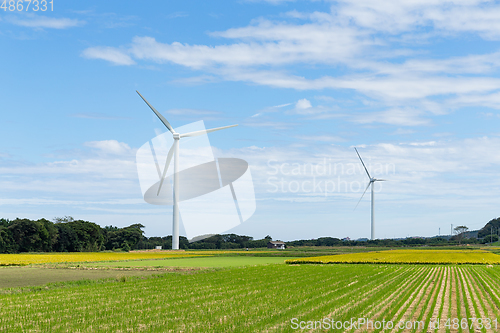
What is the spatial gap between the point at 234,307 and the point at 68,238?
131 meters

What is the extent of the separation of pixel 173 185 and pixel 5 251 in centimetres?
4677

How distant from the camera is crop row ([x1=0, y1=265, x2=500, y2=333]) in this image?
18562 millimetres

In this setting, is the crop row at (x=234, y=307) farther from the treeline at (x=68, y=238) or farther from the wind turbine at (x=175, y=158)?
the treeline at (x=68, y=238)

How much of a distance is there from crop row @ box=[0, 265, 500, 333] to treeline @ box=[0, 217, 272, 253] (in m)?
105

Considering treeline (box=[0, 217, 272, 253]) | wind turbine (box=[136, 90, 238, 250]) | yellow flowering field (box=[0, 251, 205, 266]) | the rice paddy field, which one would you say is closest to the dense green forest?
treeline (box=[0, 217, 272, 253])

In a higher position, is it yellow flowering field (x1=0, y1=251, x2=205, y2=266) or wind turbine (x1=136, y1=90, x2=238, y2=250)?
wind turbine (x1=136, y1=90, x2=238, y2=250)

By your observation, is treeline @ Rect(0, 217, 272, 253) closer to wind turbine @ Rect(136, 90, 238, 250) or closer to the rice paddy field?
wind turbine @ Rect(136, 90, 238, 250)

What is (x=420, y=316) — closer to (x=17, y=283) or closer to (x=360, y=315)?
(x=360, y=315)

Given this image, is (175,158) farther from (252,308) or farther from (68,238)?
(252,308)

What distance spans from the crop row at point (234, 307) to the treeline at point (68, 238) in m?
105

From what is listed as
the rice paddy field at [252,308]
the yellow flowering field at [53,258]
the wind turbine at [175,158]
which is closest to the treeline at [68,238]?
the yellow flowering field at [53,258]

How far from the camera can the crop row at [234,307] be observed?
60.9 feet

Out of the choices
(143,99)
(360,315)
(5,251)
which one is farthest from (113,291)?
(5,251)

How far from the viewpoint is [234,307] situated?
75.4 feet
